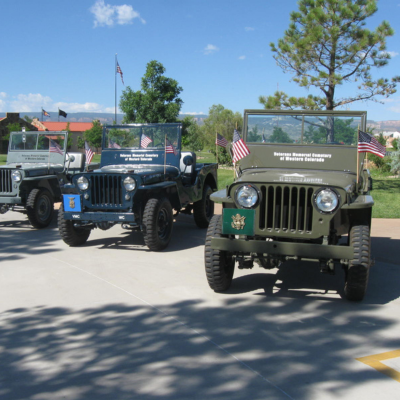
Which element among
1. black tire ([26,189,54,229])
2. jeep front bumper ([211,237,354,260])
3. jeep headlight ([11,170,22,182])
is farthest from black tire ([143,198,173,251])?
jeep headlight ([11,170,22,182])

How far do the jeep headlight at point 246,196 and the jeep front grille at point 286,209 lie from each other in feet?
0.27

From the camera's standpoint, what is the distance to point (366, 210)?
486cm

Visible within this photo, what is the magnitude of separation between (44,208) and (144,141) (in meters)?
2.57

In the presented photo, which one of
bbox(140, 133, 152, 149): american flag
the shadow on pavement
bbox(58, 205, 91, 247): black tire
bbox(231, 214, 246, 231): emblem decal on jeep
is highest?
bbox(140, 133, 152, 149): american flag

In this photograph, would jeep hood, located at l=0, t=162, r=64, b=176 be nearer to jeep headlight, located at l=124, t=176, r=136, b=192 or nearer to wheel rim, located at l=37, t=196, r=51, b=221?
wheel rim, located at l=37, t=196, r=51, b=221

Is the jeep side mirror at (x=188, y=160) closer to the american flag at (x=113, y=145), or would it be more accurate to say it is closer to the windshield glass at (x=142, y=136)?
the windshield glass at (x=142, y=136)

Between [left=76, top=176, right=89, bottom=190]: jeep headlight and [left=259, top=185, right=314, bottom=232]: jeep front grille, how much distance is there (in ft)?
11.3

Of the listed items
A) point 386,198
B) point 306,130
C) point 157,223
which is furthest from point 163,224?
point 386,198

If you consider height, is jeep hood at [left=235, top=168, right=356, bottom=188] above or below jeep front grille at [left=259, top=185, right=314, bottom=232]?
above

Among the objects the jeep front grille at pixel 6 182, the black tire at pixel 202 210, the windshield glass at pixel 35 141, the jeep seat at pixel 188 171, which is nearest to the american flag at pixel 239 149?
the jeep seat at pixel 188 171

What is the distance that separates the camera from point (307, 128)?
20.2 ft

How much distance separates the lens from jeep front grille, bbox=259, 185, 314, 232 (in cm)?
460

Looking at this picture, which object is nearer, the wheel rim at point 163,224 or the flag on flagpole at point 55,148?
the wheel rim at point 163,224

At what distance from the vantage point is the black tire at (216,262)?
16.2ft
